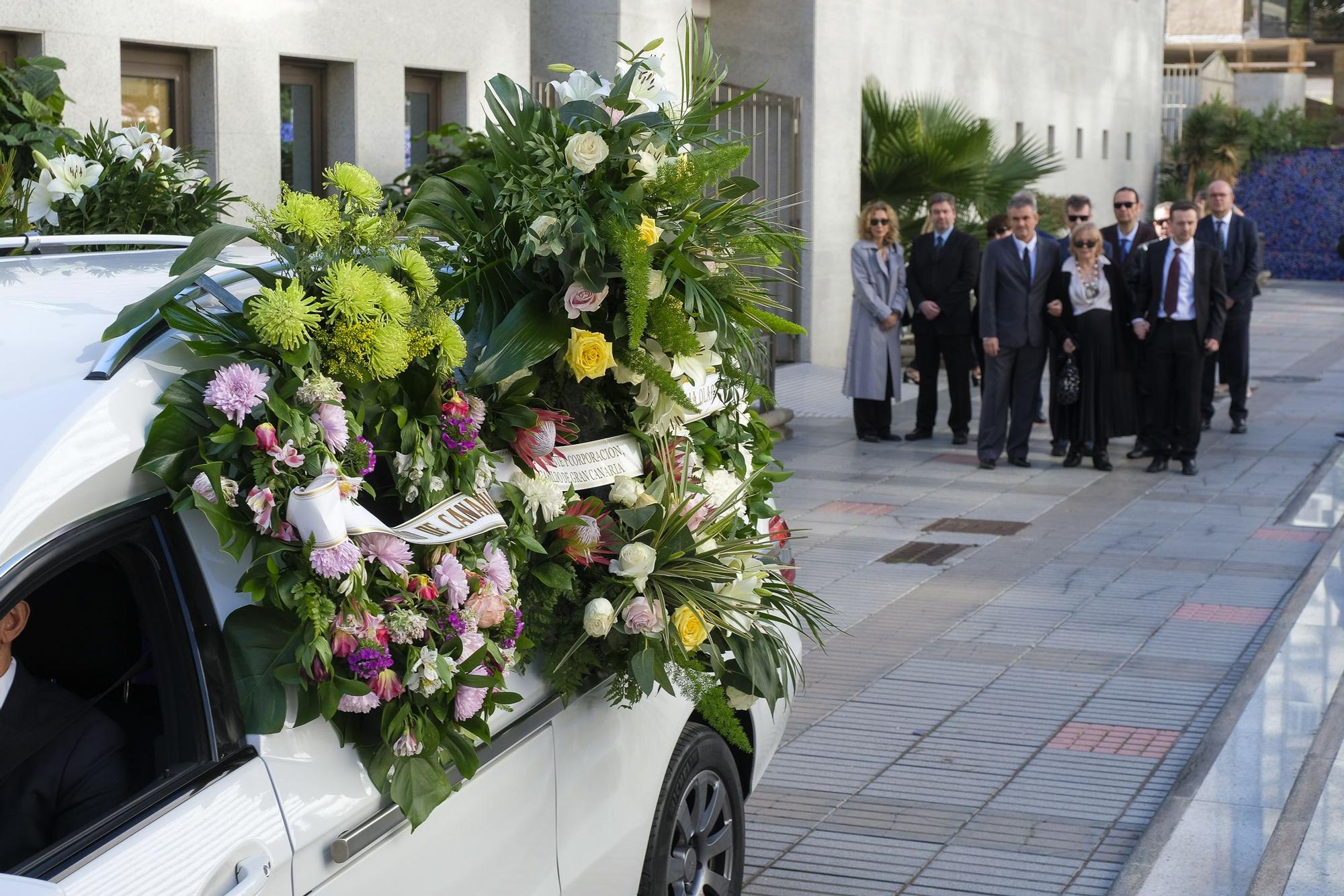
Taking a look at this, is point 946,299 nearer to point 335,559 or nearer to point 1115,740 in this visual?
point 1115,740

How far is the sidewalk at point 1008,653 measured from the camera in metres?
5.51

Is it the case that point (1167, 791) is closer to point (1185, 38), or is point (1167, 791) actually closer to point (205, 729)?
point (205, 729)

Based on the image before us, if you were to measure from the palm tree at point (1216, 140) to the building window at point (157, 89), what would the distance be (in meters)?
31.0

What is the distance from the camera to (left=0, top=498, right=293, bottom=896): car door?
2.45 metres

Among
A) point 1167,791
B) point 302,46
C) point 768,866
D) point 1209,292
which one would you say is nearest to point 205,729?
point 768,866

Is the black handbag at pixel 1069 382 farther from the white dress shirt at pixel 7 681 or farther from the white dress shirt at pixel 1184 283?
the white dress shirt at pixel 7 681

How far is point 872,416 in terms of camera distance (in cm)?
1438

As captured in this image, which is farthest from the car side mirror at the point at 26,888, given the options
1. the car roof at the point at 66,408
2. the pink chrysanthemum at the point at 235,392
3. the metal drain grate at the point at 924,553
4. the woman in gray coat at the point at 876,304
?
the woman in gray coat at the point at 876,304

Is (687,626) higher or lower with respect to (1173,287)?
lower

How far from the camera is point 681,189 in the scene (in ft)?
12.2

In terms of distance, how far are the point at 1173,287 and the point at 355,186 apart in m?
10.2

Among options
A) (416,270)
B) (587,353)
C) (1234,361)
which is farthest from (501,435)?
(1234,361)

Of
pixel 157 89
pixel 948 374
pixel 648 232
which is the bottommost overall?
pixel 948 374

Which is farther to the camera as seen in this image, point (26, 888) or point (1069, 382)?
point (1069, 382)
